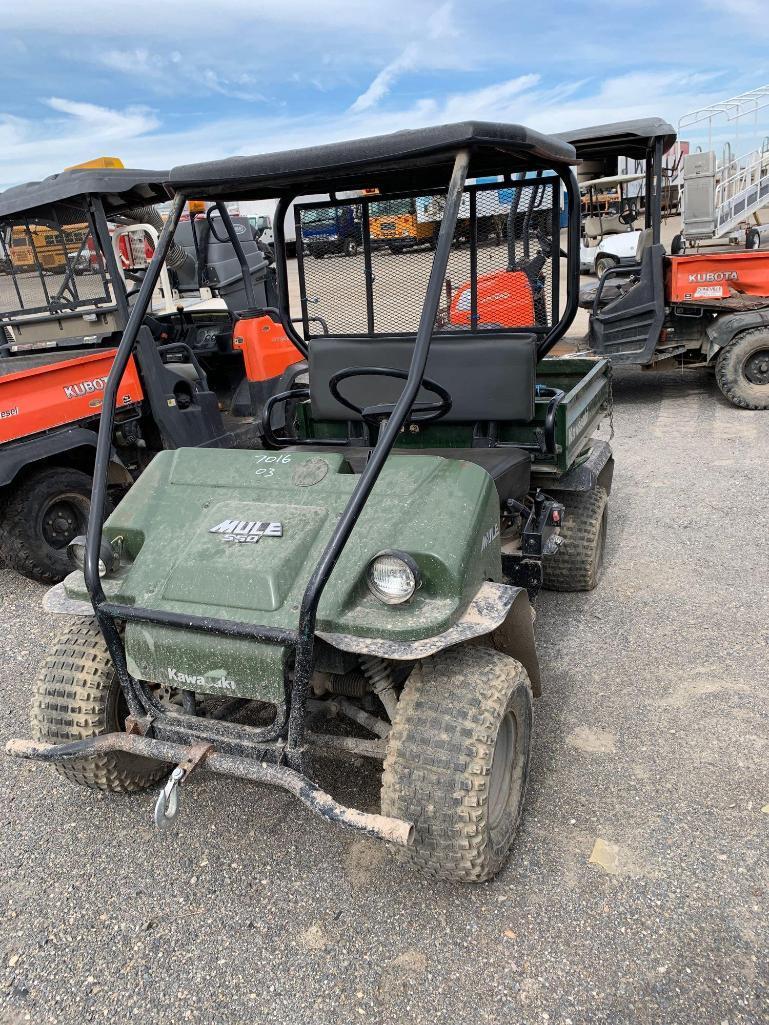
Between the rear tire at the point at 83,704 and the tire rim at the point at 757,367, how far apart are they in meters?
6.59

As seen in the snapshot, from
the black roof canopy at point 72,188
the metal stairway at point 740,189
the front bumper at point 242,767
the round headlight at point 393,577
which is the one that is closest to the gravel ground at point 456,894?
the front bumper at point 242,767

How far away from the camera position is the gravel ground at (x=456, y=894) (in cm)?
194

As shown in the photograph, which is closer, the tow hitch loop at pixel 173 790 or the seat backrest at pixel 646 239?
the tow hitch loop at pixel 173 790

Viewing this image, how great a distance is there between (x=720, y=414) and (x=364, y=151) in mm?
5989

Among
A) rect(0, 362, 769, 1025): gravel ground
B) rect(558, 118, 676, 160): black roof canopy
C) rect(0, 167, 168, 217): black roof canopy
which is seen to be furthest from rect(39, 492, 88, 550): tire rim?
rect(558, 118, 676, 160): black roof canopy

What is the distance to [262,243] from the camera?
25.7 feet

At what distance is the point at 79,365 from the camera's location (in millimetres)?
4500

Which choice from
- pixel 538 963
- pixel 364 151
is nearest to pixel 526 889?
pixel 538 963

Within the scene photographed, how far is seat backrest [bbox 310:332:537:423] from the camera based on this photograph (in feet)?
10.4

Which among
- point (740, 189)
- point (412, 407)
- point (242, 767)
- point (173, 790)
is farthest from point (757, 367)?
point (173, 790)

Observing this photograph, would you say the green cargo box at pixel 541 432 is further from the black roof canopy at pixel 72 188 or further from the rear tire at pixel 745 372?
the rear tire at pixel 745 372

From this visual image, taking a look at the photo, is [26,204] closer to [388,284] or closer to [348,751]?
[388,284]

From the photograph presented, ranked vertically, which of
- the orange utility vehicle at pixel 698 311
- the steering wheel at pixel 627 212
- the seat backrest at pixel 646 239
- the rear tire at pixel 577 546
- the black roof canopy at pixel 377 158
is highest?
the black roof canopy at pixel 377 158

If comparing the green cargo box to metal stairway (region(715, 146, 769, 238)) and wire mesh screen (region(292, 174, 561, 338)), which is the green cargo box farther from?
metal stairway (region(715, 146, 769, 238))
